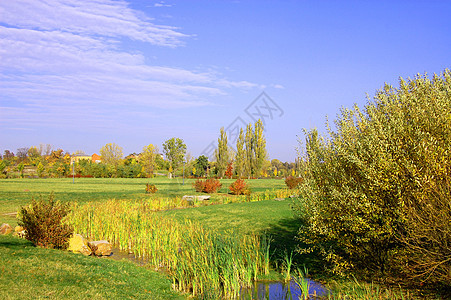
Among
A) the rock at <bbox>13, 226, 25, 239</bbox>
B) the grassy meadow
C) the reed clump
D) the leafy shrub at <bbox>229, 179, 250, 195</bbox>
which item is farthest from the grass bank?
the leafy shrub at <bbox>229, 179, 250, 195</bbox>

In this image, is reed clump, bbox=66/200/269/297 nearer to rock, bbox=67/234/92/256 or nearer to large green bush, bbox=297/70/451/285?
rock, bbox=67/234/92/256

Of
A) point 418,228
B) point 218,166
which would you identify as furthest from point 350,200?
point 218,166

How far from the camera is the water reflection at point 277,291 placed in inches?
272

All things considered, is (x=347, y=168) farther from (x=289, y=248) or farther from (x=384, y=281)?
(x=289, y=248)

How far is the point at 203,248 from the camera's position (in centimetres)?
766

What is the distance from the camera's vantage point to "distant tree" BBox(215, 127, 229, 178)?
64000 mm

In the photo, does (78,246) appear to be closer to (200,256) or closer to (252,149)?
(200,256)

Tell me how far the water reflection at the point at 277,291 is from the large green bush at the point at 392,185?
946 millimetres

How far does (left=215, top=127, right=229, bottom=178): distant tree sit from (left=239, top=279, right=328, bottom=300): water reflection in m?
56.1

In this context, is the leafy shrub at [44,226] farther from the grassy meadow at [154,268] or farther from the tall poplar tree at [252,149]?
the tall poplar tree at [252,149]

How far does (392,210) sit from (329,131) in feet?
6.55

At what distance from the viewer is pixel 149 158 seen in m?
72.9

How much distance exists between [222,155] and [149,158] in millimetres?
17583

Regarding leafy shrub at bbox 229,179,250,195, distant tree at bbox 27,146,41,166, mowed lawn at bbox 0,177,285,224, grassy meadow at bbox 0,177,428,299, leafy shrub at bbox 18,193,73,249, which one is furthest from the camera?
distant tree at bbox 27,146,41,166
